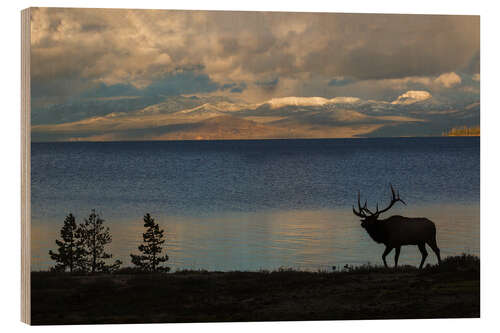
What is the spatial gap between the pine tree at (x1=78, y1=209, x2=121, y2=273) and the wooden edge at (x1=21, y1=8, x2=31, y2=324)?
65 cm

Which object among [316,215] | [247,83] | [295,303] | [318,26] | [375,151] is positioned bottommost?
[295,303]

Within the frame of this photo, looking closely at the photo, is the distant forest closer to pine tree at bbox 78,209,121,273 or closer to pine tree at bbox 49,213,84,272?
pine tree at bbox 78,209,121,273

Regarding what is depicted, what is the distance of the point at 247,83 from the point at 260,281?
8.03ft

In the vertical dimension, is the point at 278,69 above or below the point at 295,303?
above

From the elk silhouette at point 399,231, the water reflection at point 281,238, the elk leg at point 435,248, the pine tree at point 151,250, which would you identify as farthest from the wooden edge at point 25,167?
the elk leg at point 435,248

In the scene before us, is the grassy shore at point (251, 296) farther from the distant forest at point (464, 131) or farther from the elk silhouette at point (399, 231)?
the distant forest at point (464, 131)

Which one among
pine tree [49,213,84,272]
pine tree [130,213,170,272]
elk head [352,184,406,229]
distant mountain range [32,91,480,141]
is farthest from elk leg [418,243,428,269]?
pine tree [49,213,84,272]

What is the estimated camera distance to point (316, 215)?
37.4 ft

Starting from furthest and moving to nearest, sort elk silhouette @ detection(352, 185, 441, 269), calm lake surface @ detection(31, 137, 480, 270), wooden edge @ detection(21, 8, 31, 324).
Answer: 1. elk silhouette @ detection(352, 185, 441, 269)
2. calm lake surface @ detection(31, 137, 480, 270)
3. wooden edge @ detection(21, 8, 31, 324)

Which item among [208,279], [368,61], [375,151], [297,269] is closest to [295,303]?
[297,269]

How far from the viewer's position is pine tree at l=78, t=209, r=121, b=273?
10.9 meters

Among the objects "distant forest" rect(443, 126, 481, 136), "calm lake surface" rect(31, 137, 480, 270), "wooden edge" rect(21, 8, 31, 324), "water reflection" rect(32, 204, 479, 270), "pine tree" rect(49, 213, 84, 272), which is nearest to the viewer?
"wooden edge" rect(21, 8, 31, 324)

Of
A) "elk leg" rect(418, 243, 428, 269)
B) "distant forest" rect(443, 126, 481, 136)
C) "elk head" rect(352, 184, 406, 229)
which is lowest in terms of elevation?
"elk leg" rect(418, 243, 428, 269)

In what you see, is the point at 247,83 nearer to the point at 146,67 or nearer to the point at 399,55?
the point at 146,67
